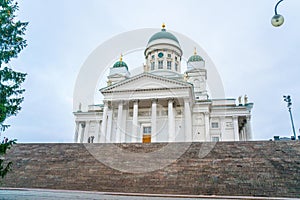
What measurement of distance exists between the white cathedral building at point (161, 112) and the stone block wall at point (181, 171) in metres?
11.3

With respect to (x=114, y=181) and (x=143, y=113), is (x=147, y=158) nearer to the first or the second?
(x=114, y=181)

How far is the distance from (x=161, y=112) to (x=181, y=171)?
674 inches

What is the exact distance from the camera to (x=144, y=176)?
11.1 metres

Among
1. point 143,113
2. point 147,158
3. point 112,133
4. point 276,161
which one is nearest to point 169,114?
point 143,113

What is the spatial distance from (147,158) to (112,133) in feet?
50.4

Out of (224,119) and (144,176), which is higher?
(224,119)

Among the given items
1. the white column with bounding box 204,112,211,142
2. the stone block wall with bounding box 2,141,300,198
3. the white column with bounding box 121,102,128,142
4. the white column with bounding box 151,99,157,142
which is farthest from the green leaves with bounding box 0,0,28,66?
the white column with bounding box 204,112,211,142

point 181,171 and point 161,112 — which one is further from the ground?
point 161,112

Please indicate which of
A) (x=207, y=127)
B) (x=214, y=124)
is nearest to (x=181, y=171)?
(x=207, y=127)

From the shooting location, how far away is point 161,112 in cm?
2830

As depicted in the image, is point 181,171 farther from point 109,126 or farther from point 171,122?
point 109,126

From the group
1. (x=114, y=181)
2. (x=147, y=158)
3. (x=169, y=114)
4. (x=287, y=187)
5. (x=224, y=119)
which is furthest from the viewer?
(x=224, y=119)

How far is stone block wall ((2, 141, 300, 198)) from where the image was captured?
32.3 feet

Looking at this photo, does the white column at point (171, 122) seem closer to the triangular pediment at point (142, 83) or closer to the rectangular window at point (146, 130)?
the triangular pediment at point (142, 83)
